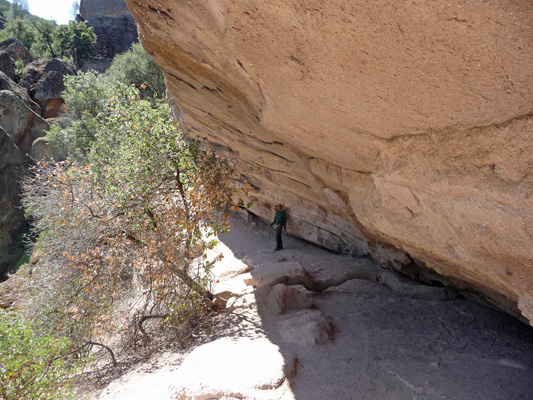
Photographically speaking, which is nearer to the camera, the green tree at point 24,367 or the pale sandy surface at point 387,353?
the green tree at point 24,367

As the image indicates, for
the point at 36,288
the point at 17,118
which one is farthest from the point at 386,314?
the point at 17,118

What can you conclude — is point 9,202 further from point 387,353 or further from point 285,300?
point 387,353

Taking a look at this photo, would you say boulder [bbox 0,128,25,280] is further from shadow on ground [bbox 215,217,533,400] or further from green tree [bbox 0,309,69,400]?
green tree [bbox 0,309,69,400]

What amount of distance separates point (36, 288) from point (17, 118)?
16355 mm

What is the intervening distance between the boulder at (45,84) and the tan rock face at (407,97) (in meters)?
21.2

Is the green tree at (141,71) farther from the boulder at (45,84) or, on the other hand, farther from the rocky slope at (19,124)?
the boulder at (45,84)

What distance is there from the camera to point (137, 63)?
722 inches

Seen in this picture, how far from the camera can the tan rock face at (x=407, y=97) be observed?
2.32m

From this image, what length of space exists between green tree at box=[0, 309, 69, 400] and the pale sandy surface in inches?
30.9

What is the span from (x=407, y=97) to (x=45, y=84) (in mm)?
25060

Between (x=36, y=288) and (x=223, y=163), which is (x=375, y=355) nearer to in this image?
(x=223, y=163)

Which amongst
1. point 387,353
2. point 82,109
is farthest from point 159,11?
point 82,109

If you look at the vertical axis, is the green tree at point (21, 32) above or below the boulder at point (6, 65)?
above

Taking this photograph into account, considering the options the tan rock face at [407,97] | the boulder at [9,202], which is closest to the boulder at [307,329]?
the tan rock face at [407,97]
